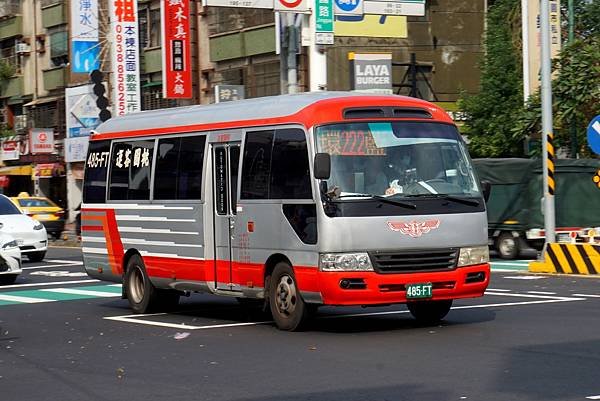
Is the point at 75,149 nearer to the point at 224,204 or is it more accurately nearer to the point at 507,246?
the point at 507,246

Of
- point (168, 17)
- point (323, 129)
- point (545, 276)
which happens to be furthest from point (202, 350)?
point (168, 17)

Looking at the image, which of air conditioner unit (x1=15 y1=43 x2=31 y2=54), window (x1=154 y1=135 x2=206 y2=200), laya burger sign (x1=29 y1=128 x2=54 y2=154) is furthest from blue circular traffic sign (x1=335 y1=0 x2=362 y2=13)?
air conditioner unit (x1=15 y1=43 x2=31 y2=54)

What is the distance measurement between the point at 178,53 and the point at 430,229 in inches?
1330

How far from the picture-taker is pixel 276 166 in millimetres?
15680

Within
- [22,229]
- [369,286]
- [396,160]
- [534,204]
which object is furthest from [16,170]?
[369,286]

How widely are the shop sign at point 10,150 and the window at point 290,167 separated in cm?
5112

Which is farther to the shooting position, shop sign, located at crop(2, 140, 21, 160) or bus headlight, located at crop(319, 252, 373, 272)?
shop sign, located at crop(2, 140, 21, 160)

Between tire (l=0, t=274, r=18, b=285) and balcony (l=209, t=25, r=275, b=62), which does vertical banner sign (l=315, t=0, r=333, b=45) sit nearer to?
balcony (l=209, t=25, r=275, b=62)

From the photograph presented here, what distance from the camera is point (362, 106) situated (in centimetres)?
1535

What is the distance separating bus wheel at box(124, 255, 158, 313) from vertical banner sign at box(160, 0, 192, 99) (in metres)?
28.8

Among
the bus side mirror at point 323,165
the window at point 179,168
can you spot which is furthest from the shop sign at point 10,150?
the bus side mirror at point 323,165

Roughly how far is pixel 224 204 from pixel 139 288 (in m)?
2.80

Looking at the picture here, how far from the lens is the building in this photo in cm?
4481

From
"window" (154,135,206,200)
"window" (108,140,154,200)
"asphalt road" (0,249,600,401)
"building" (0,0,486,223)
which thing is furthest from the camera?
"building" (0,0,486,223)
